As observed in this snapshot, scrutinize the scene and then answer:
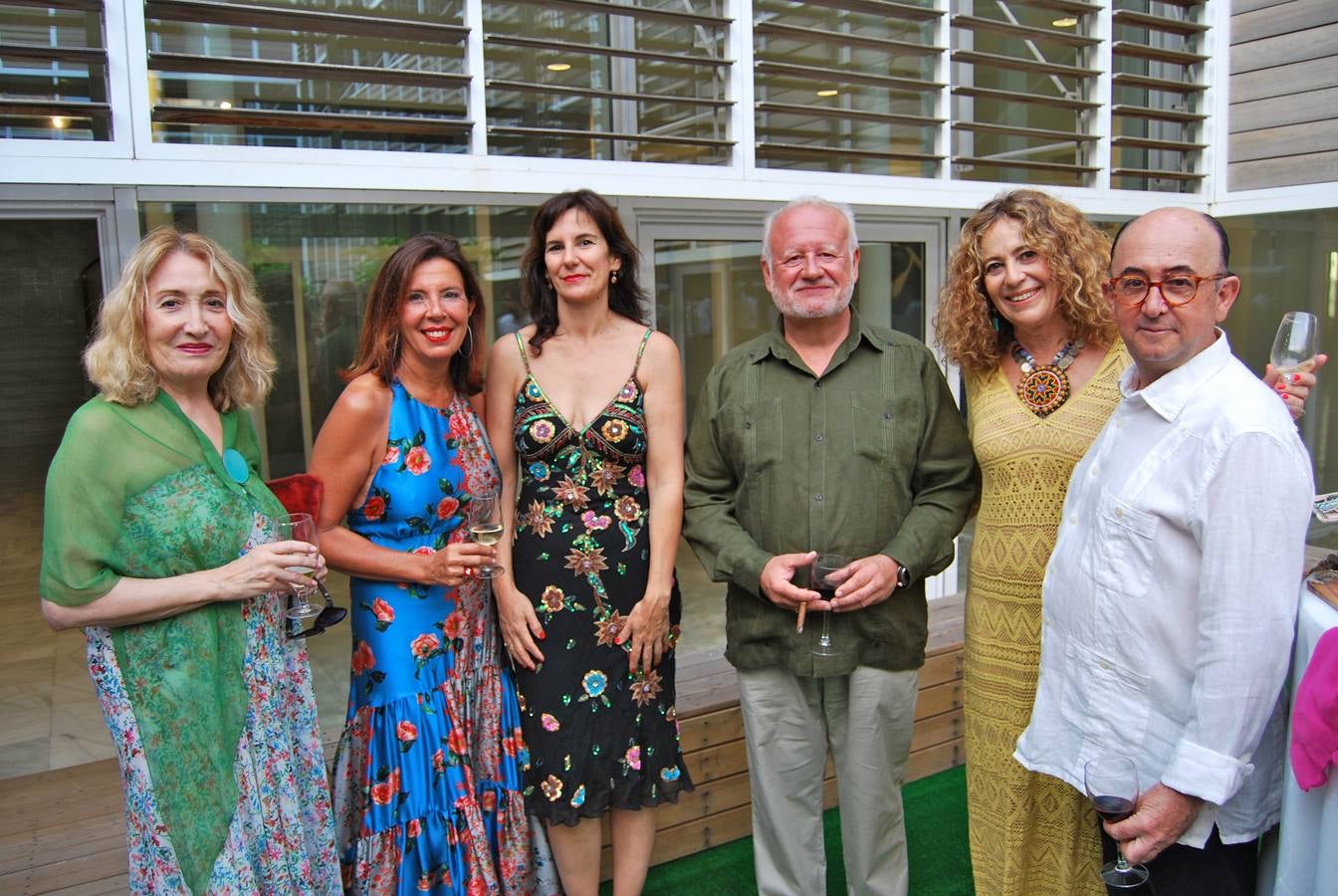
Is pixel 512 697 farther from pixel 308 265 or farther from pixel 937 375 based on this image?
pixel 308 265

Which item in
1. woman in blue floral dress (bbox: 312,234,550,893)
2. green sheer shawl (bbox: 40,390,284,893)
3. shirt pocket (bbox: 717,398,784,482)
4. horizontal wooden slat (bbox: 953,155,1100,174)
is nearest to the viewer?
green sheer shawl (bbox: 40,390,284,893)

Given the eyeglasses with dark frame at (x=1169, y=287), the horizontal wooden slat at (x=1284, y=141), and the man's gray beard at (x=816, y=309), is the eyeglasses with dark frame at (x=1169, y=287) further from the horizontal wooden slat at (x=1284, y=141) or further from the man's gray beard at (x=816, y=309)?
the horizontal wooden slat at (x=1284, y=141)

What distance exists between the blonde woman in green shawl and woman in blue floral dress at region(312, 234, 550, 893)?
31cm

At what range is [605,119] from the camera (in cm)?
417

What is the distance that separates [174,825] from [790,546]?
1.47 metres

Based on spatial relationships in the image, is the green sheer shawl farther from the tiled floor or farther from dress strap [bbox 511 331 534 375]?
the tiled floor

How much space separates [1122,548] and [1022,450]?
57cm

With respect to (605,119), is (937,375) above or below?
below

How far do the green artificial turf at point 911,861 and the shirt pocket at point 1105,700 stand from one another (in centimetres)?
144

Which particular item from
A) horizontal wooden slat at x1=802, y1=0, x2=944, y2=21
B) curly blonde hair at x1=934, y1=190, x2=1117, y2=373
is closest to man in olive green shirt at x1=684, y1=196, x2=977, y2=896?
curly blonde hair at x1=934, y1=190, x2=1117, y2=373

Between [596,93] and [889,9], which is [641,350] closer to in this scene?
[596,93]

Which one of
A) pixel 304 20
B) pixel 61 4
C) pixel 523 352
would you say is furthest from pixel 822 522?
pixel 61 4

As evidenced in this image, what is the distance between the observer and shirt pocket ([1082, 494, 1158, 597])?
1698 mm

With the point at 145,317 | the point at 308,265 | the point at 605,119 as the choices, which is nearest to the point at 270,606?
the point at 145,317
